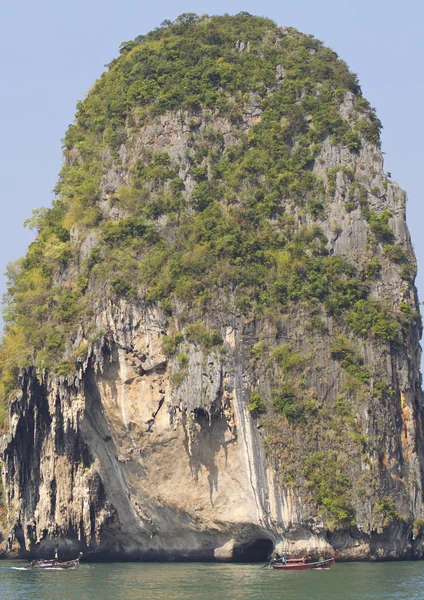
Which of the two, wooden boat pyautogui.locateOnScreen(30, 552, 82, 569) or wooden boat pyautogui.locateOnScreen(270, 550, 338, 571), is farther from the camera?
wooden boat pyautogui.locateOnScreen(30, 552, 82, 569)

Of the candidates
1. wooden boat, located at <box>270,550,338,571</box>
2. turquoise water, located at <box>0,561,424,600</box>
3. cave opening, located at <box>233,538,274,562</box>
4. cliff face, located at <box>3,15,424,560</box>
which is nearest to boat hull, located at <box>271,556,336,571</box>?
wooden boat, located at <box>270,550,338,571</box>

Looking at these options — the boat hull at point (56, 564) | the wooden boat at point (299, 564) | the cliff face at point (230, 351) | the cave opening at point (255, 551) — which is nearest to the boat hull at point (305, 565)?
the wooden boat at point (299, 564)

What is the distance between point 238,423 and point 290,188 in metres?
12.5

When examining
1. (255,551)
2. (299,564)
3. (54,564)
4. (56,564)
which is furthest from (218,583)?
(54,564)

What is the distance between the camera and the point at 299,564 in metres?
48.0

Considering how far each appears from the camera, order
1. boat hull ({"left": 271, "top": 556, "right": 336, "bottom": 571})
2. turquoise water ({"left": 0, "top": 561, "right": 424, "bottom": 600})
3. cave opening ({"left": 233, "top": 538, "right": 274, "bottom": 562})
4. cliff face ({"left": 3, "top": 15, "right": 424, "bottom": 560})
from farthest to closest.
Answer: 1. cave opening ({"left": 233, "top": 538, "right": 274, "bottom": 562})
2. cliff face ({"left": 3, "top": 15, "right": 424, "bottom": 560})
3. boat hull ({"left": 271, "top": 556, "right": 336, "bottom": 571})
4. turquoise water ({"left": 0, "top": 561, "right": 424, "bottom": 600})

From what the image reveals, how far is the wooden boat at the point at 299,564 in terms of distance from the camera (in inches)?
1887

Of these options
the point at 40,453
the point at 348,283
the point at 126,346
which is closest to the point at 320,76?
the point at 348,283

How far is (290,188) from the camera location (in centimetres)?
5788

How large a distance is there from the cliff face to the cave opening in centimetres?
12

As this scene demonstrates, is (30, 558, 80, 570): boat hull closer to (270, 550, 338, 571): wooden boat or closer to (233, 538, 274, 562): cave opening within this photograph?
(233, 538, 274, 562): cave opening

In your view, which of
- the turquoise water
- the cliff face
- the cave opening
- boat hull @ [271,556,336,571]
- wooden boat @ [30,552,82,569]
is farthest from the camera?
the cave opening

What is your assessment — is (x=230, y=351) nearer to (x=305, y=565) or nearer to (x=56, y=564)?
(x=305, y=565)

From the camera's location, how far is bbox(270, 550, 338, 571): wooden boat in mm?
47938
